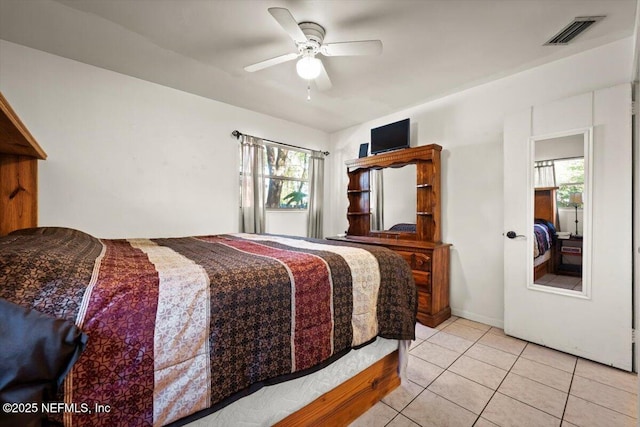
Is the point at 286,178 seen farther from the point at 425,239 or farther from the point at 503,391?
the point at 503,391

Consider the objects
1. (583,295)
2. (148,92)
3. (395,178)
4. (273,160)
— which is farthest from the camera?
(273,160)

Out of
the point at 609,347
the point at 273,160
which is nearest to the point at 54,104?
the point at 273,160

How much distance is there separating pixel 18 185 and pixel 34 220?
30 centimetres

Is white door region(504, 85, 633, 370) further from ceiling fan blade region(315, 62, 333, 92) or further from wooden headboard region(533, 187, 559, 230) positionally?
ceiling fan blade region(315, 62, 333, 92)

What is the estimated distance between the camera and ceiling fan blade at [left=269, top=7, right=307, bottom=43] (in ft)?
4.95

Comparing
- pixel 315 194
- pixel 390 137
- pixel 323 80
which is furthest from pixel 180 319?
pixel 315 194

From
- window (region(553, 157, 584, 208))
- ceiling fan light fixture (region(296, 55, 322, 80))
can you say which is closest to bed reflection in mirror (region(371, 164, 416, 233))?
window (region(553, 157, 584, 208))

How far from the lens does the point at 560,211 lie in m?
2.27

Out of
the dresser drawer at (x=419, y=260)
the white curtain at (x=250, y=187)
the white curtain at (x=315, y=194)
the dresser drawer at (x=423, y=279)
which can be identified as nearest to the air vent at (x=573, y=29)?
the dresser drawer at (x=419, y=260)

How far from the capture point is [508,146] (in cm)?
254

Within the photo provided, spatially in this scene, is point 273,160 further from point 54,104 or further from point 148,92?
point 54,104

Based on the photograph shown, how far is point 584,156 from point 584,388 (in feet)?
5.62

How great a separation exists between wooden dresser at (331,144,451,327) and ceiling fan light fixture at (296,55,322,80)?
162cm

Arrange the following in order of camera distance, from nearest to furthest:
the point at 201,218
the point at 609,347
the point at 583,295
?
the point at 609,347 < the point at 583,295 < the point at 201,218
